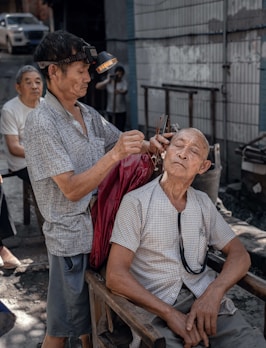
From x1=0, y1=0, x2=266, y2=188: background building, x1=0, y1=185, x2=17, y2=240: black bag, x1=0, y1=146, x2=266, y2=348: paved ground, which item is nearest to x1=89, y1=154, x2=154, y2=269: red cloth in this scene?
x1=0, y1=146, x2=266, y2=348: paved ground

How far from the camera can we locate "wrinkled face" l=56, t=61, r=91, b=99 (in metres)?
2.38

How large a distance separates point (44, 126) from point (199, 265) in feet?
3.23

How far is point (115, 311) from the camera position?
2.18 m

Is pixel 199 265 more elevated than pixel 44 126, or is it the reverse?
pixel 44 126

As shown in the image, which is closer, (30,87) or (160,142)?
(160,142)

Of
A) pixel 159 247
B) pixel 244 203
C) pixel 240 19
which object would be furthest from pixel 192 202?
pixel 240 19

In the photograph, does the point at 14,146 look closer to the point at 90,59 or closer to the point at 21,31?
the point at 90,59

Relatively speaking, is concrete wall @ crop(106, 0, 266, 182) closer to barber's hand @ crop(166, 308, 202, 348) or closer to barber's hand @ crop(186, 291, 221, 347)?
barber's hand @ crop(186, 291, 221, 347)

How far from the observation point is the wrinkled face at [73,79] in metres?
2.38

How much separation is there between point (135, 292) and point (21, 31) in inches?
865

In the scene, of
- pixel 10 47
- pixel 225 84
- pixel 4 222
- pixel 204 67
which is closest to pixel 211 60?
pixel 204 67

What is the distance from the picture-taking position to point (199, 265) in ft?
7.92

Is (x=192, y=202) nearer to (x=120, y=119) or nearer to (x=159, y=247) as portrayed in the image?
(x=159, y=247)

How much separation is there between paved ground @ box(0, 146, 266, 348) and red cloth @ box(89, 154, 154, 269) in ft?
4.19
